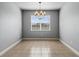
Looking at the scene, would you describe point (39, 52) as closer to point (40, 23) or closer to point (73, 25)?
point (73, 25)

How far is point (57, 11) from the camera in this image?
9.55m

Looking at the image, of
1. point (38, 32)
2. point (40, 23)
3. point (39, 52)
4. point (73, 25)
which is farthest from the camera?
point (40, 23)

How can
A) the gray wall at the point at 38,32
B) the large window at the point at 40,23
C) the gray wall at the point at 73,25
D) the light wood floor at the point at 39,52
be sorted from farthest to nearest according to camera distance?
the large window at the point at 40,23 → the gray wall at the point at 38,32 → the gray wall at the point at 73,25 → the light wood floor at the point at 39,52

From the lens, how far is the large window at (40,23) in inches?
387

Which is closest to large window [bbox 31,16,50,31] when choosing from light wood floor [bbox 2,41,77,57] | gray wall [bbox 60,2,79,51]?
gray wall [bbox 60,2,79,51]

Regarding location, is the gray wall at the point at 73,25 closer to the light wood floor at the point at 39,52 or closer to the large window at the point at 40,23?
the light wood floor at the point at 39,52

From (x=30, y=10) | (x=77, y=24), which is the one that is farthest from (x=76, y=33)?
(x=30, y=10)

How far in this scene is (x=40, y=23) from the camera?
986 cm

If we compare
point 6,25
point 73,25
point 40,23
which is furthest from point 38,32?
point 73,25

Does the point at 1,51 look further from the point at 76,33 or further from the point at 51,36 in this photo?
the point at 51,36

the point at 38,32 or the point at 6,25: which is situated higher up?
the point at 6,25

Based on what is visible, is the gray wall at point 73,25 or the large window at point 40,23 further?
the large window at point 40,23

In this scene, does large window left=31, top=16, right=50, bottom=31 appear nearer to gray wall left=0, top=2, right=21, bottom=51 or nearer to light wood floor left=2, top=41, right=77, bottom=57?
gray wall left=0, top=2, right=21, bottom=51

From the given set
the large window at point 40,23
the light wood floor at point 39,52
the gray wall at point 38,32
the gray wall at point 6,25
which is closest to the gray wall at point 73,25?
the light wood floor at point 39,52
